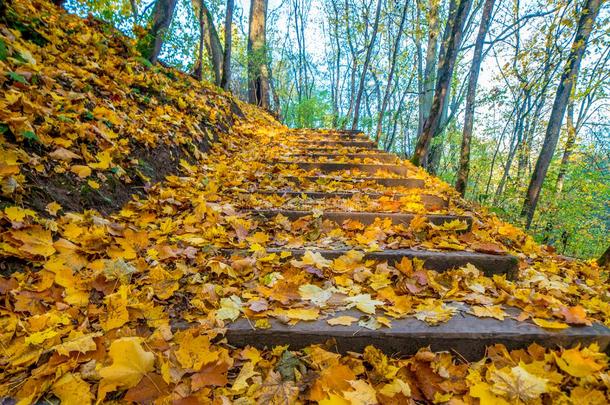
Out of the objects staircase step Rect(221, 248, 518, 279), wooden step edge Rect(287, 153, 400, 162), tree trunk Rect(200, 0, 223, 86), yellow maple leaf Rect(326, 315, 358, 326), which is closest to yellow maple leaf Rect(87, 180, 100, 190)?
staircase step Rect(221, 248, 518, 279)

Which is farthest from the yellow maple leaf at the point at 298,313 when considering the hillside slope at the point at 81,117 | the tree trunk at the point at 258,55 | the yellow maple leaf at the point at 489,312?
the tree trunk at the point at 258,55

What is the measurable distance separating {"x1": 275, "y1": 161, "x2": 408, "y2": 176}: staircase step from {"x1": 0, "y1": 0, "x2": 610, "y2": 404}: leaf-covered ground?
3.31 feet

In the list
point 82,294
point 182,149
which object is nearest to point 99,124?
point 182,149

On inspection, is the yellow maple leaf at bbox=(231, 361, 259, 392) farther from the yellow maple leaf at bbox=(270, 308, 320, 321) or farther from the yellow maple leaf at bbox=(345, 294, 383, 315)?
the yellow maple leaf at bbox=(345, 294, 383, 315)

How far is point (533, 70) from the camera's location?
8.84 metres

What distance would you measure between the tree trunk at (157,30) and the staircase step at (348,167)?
2.05m

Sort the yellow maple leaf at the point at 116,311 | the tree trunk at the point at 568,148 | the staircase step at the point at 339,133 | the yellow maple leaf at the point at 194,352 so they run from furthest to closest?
the tree trunk at the point at 568,148
the staircase step at the point at 339,133
the yellow maple leaf at the point at 116,311
the yellow maple leaf at the point at 194,352

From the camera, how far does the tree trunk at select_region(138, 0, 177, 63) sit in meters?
3.81

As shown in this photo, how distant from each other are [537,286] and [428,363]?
87cm

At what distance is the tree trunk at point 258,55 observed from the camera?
8180 mm

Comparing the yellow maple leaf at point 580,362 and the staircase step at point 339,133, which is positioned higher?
the staircase step at point 339,133

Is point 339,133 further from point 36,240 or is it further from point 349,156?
point 36,240

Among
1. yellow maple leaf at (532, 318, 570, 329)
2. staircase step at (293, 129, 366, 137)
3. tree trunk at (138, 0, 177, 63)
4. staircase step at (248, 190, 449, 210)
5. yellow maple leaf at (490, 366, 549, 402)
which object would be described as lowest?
yellow maple leaf at (490, 366, 549, 402)

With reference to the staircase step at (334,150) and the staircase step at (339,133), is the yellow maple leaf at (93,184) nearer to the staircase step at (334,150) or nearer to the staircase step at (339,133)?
the staircase step at (334,150)
